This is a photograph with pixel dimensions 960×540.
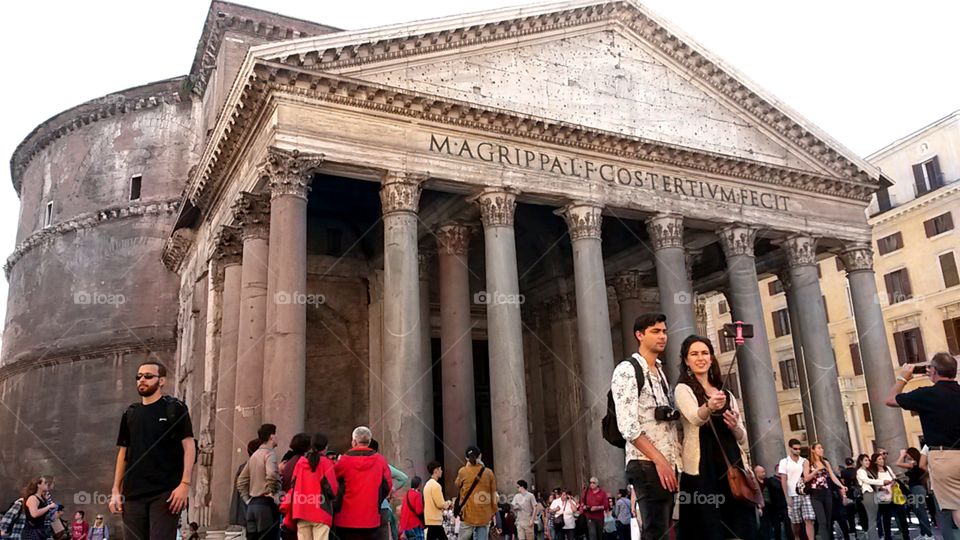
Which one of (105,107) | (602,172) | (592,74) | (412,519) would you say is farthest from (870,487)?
(105,107)

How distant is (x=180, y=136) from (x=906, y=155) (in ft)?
89.8

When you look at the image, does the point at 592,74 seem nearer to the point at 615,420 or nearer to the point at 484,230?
the point at 484,230

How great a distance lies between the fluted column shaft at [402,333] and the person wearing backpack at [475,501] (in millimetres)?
3875

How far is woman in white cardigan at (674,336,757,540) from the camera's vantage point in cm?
386

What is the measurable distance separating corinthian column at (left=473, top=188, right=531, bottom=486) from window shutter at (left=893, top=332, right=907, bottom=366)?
2081 centimetres

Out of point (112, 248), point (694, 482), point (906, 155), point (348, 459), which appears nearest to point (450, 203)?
point (348, 459)

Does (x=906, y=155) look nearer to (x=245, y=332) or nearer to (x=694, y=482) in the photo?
(x=245, y=332)

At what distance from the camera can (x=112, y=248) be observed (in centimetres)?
2522

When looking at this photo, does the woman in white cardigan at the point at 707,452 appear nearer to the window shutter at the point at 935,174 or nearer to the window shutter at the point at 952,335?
the window shutter at the point at 952,335

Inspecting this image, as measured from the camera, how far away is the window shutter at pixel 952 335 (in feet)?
86.2

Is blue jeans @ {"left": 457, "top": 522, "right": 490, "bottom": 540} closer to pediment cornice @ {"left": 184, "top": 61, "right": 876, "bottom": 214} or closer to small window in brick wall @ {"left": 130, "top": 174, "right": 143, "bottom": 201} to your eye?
pediment cornice @ {"left": 184, "top": 61, "right": 876, "bottom": 214}

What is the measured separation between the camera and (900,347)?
2847cm

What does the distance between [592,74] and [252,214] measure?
8.19m

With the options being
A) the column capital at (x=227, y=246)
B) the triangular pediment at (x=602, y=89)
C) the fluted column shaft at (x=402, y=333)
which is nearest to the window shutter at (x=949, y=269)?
the triangular pediment at (x=602, y=89)
